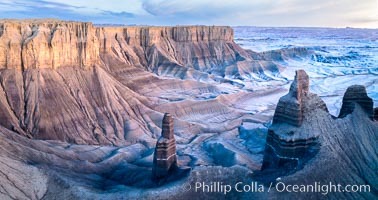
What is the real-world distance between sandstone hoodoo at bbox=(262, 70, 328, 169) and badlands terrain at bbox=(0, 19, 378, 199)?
61 mm

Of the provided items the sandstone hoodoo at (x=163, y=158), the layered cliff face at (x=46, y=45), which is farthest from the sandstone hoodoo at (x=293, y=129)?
the layered cliff face at (x=46, y=45)

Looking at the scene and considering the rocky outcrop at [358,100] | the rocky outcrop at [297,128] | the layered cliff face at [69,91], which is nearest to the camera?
the rocky outcrop at [297,128]

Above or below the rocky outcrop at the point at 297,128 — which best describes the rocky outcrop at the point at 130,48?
above

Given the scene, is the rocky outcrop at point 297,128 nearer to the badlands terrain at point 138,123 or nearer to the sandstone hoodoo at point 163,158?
the badlands terrain at point 138,123

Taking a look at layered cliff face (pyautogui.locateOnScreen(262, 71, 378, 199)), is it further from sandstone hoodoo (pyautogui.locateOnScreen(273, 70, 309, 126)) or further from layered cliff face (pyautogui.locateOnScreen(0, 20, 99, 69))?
layered cliff face (pyautogui.locateOnScreen(0, 20, 99, 69))

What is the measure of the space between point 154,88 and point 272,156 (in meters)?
31.5

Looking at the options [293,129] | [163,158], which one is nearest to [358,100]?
[293,129]

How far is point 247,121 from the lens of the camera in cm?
4319

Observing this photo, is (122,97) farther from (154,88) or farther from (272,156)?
(272,156)

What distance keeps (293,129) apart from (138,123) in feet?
66.1

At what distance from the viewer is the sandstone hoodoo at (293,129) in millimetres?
19906

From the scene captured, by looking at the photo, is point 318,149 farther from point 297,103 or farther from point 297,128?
point 297,103

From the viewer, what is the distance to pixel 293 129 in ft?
66.9

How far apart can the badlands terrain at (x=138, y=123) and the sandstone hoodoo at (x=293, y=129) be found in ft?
0.20
